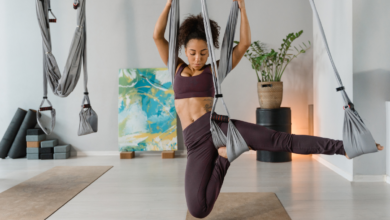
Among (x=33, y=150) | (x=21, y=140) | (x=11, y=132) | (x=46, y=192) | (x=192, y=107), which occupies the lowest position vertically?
(x=46, y=192)

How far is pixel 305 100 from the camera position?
4316 millimetres

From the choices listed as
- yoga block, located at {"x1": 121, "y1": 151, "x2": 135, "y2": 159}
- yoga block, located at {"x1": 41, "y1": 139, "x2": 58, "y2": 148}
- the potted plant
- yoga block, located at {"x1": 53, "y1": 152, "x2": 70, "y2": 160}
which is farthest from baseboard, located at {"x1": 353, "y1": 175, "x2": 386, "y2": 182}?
yoga block, located at {"x1": 41, "y1": 139, "x2": 58, "y2": 148}

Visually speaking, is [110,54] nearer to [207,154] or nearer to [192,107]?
[192,107]

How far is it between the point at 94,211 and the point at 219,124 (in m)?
1.18

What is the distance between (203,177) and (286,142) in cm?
58

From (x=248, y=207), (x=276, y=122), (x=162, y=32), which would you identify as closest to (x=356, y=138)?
(x=248, y=207)

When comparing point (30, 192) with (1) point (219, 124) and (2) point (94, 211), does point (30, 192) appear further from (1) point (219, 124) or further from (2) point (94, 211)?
(1) point (219, 124)

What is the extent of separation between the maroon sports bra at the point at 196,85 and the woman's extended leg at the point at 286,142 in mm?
242

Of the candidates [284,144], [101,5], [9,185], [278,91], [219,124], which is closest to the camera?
[284,144]

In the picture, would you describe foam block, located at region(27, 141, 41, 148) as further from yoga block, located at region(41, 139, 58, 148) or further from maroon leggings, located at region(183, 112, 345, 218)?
maroon leggings, located at region(183, 112, 345, 218)

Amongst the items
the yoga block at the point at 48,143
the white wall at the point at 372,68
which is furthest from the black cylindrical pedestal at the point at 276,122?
the yoga block at the point at 48,143

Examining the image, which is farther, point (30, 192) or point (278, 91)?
point (278, 91)

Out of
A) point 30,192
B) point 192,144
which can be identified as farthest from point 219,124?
point 30,192

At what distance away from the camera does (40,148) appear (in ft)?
14.0
